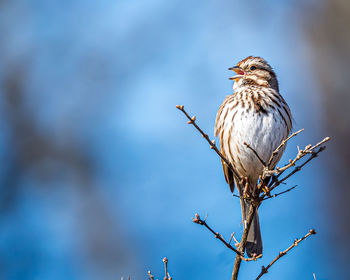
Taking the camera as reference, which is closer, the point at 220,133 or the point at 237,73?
the point at 220,133

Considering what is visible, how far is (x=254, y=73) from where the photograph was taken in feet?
20.0

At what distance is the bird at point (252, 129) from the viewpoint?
533 cm

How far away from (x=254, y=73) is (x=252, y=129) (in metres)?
0.97

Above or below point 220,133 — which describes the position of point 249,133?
below

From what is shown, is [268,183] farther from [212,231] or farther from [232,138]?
[212,231]

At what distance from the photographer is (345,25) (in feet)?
32.8

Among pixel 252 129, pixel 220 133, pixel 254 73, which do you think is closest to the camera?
pixel 252 129

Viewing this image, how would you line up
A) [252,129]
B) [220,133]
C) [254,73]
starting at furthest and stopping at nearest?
[254,73] < [220,133] < [252,129]

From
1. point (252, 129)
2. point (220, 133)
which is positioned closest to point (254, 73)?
point (220, 133)

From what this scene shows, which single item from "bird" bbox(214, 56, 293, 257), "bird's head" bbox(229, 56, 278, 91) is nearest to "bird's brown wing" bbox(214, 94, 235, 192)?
"bird" bbox(214, 56, 293, 257)

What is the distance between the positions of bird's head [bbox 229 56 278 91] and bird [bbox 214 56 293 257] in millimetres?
68

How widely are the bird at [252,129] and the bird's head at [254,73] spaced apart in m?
0.07

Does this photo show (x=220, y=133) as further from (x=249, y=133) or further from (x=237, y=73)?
(x=237, y=73)

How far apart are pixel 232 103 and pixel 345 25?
5.25 m
